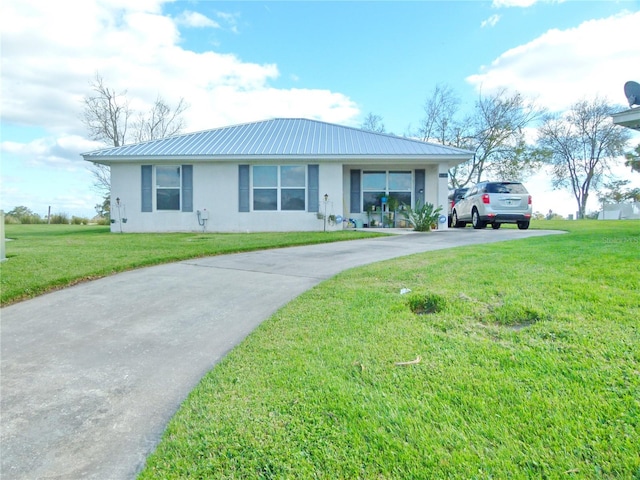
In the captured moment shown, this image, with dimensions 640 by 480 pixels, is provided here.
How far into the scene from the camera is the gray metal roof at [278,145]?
13.5m

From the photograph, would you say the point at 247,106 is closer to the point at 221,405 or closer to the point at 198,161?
the point at 198,161

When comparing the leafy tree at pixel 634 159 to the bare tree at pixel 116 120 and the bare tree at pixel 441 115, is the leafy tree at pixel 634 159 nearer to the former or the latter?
the bare tree at pixel 441 115

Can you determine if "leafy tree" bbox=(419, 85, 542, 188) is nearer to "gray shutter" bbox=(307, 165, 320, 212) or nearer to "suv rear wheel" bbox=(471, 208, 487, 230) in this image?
"suv rear wheel" bbox=(471, 208, 487, 230)

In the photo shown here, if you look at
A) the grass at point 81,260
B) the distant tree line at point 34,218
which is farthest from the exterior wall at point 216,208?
the distant tree line at point 34,218

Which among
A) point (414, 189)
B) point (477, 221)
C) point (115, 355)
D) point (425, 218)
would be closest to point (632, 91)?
point (477, 221)

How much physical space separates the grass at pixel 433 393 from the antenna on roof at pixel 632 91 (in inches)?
292

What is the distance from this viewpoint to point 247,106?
83.5 ft

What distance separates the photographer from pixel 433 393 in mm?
2139

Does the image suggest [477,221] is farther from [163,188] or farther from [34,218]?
[34,218]

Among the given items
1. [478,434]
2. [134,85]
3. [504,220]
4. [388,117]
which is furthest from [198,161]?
[388,117]

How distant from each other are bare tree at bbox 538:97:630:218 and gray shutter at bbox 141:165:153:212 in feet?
102

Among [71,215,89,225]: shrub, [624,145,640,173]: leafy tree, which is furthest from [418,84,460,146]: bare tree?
[71,215,89,225]: shrub

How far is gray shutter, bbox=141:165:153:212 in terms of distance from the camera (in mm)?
14172

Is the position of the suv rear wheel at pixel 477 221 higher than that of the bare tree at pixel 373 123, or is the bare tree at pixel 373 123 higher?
the bare tree at pixel 373 123
